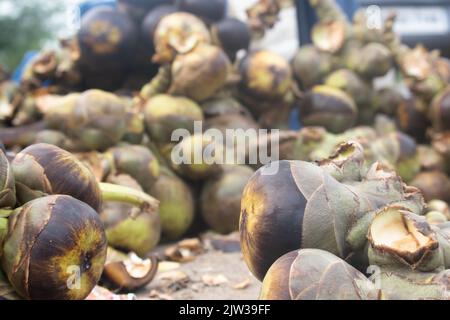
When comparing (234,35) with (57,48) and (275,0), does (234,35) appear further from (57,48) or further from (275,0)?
(57,48)

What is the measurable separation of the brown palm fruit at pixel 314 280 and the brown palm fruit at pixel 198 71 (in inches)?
58.6

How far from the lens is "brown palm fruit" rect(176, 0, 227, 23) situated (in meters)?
2.44

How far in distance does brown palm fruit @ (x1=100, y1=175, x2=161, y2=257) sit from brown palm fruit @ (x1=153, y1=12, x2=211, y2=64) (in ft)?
2.37

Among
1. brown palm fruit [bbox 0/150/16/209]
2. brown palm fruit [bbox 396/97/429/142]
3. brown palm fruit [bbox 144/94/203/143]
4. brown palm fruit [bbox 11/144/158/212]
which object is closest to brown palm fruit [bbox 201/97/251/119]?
brown palm fruit [bbox 144/94/203/143]

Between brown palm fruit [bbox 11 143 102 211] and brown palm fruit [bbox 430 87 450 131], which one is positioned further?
brown palm fruit [bbox 430 87 450 131]

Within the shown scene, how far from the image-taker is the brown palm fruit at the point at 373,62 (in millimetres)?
2615

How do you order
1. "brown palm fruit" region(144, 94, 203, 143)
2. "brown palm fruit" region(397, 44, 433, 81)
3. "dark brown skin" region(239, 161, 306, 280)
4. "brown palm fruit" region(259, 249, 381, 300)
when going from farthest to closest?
"brown palm fruit" region(397, 44, 433, 81), "brown palm fruit" region(144, 94, 203, 143), "dark brown skin" region(239, 161, 306, 280), "brown palm fruit" region(259, 249, 381, 300)

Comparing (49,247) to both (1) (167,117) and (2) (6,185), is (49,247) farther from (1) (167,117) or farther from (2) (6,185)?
(1) (167,117)

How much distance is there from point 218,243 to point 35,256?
116cm

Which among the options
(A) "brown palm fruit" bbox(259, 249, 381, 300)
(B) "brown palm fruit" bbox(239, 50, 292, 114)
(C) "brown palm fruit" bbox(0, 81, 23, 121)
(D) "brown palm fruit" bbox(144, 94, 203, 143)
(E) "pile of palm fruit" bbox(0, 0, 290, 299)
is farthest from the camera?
(C) "brown palm fruit" bbox(0, 81, 23, 121)

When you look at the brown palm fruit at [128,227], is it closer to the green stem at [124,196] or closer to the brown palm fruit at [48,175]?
the green stem at [124,196]

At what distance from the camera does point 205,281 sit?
5.37ft

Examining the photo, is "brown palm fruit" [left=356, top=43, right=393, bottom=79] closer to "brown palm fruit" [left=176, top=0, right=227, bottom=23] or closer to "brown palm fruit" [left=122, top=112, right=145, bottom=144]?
"brown palm fruit" [left=176, top=0, right=227, bottom=23]

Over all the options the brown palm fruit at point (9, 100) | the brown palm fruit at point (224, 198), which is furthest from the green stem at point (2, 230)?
the brown palm fruit at point (9, 100)
